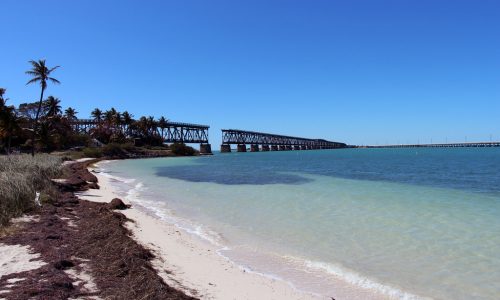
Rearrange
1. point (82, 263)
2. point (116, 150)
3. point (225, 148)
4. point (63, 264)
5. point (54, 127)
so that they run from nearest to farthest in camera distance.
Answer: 1. point (63, 264)
2. point (82, 263)
3. point (54, 127)
4. point (116, 150)
5. point (225, 148)

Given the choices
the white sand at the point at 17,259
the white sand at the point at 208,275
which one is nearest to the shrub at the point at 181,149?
the white sand at the point at 208,275

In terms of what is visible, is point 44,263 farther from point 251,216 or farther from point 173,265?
point 251,216

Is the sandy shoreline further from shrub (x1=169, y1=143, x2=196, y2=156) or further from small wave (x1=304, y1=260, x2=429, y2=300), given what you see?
shrub (x1=169, y1=143, x2=196, y2=156)

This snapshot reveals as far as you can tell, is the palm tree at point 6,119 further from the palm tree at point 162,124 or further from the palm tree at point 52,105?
the palm tree at point 162,124

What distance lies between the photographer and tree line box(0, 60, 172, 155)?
46.0 meters

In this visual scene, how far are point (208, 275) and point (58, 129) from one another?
78781 millimetres

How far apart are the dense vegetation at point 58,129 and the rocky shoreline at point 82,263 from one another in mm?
40657

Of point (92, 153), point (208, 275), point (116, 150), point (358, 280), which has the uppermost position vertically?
point (116, 150)

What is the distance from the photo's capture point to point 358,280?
8.12m

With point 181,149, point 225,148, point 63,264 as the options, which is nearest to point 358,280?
point 63,264

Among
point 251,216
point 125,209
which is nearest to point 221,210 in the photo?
point 251,216

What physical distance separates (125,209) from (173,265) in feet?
28.1

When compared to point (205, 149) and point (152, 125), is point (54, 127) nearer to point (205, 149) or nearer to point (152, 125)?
point (152, 125)

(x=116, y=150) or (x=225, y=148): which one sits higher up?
(x=225, y=148)
